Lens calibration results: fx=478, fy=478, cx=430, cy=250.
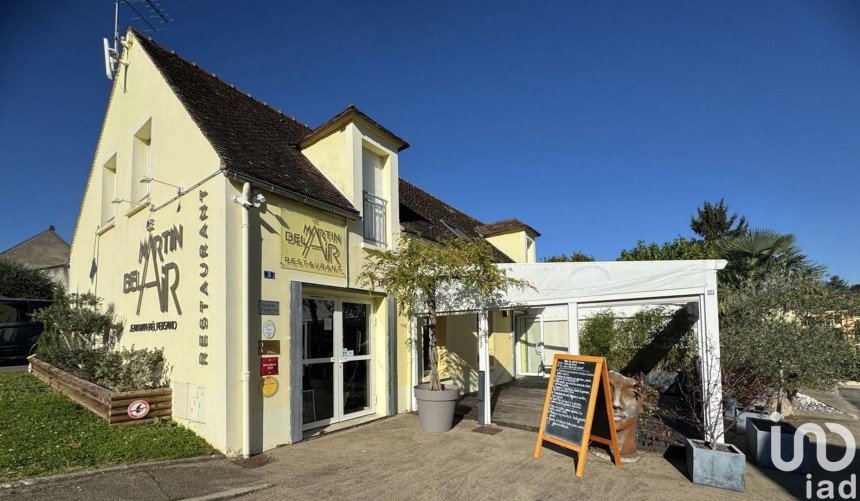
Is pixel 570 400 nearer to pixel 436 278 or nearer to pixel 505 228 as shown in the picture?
pixel 436 278

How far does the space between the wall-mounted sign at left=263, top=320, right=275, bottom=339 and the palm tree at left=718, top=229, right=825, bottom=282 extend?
11.2 meters

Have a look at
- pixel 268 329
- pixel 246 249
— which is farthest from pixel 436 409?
pixel 246 249

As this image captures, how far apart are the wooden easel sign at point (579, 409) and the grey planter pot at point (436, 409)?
1962mm

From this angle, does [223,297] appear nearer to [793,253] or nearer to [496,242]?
[496,242]

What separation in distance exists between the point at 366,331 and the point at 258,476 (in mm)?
3939

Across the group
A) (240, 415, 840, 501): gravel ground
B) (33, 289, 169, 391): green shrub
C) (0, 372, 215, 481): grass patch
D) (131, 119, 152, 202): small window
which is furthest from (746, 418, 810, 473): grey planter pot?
(131, 119, 152, 202): small window

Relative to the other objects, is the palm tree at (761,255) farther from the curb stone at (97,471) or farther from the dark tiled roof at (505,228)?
the curb stone at (97,471)

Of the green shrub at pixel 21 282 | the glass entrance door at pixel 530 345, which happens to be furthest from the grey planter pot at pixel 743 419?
the green shrub at pixel 21 282

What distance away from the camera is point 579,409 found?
6266mm

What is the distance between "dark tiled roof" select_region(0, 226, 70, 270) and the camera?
36781 mm

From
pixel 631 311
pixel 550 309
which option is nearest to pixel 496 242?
pixel 550 309

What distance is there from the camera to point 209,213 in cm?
694

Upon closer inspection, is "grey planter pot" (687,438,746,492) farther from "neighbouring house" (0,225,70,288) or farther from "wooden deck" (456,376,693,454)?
"neighbouring house" (0,225,70,288)

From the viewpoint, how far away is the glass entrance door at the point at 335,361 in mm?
8102
